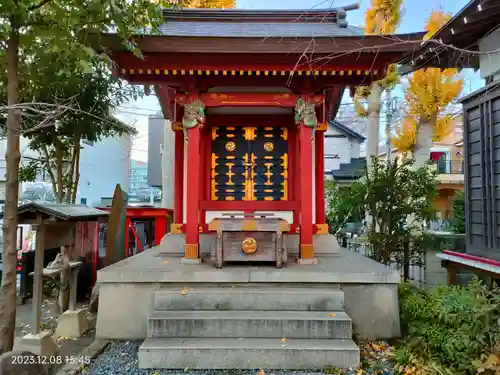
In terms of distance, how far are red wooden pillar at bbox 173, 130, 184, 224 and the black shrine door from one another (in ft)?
2.10

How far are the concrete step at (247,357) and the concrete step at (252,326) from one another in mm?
258

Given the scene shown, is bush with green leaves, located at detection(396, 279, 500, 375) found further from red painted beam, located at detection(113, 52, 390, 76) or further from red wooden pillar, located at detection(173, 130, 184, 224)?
red wooden pillar, located at detection(173, 130, 184, 224)

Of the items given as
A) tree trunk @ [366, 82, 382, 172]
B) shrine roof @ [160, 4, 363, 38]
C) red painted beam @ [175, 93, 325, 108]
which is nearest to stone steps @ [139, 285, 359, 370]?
red painted beam @ [175, 93, 325, 108]

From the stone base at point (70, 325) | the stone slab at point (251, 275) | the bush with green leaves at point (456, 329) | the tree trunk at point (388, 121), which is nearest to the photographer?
the bush with green leaves at point (456, 329)

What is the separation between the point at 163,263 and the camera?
5.30 m

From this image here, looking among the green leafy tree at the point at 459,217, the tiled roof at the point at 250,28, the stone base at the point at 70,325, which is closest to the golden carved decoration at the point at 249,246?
the stone base at the point at 70,325

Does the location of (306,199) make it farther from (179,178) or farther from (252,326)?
(179,178)

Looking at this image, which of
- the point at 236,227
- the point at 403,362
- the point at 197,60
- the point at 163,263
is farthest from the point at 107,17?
the point at 403,362

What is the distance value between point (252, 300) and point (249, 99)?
10.7 ft

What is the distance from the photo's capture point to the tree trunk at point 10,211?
3375mm

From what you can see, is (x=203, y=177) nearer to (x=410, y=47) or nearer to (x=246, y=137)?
(x=246, y=137)

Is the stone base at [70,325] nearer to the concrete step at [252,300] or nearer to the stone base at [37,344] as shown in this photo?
the stone base at [37,344]

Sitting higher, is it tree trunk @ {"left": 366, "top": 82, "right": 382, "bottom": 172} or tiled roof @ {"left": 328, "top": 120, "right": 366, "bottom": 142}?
tiled roof @ {"left": 328, "top": 120, "right": 366, "bottom": 142}

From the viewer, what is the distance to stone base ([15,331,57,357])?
358 cm
